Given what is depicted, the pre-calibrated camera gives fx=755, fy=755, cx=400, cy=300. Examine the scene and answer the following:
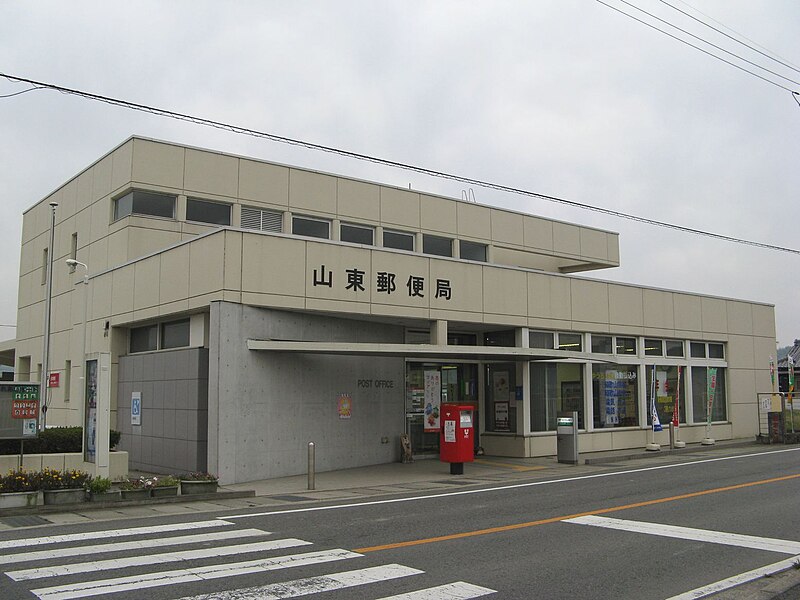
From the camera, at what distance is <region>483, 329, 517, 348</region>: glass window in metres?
24.7

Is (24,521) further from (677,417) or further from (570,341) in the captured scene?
(677,417)

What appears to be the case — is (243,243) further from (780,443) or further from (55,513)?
(780,443)

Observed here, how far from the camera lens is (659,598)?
737 cm

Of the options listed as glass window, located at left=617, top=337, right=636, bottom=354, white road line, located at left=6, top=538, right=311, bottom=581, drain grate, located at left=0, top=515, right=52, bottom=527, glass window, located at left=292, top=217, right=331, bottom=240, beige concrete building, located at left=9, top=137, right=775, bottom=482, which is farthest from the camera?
glass window, located at left=617, top=337, right=636, bottom=354

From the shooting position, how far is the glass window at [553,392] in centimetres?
2416

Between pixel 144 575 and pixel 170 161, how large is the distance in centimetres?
1878

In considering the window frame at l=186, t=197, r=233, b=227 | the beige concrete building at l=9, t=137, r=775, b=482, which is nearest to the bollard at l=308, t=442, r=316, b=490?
the beige concrete building at l=9, t=137, r=775, b=482

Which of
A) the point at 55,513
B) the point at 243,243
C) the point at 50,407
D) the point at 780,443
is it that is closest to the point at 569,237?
the point at 780,443

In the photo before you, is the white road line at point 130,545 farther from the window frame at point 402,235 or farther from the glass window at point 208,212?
the window frame at point 402,235

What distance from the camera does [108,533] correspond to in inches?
428

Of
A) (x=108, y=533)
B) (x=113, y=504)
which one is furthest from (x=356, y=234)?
(x=108, y=533)

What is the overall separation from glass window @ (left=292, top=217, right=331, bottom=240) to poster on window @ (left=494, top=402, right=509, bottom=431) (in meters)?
8.57

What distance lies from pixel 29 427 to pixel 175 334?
5.51 metres

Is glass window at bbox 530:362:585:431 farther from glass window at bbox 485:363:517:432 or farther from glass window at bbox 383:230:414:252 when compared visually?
glass window at bbox 383:230:414:252
